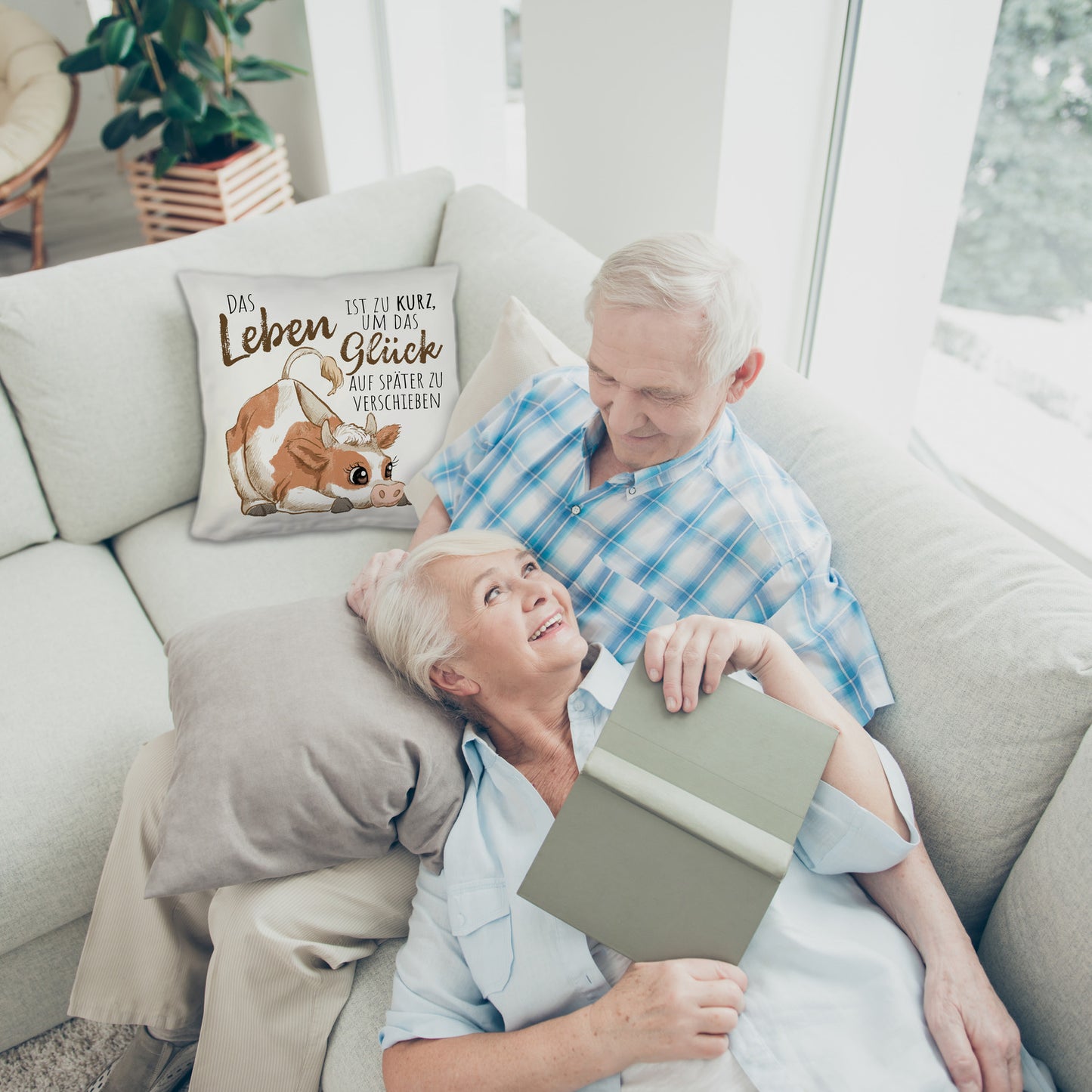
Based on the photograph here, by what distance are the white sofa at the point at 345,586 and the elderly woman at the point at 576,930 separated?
0.38 ft

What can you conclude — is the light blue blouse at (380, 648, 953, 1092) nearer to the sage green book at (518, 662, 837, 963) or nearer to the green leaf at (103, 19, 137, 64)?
the sage green book at (518, 662, 837, 963)

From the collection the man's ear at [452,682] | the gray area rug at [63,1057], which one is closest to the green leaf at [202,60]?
the man's ear at [452,682]

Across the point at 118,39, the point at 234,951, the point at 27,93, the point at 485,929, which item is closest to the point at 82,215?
the point at 27,93

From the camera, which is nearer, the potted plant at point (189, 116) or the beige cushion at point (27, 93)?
the potted plant at point (189, 116)

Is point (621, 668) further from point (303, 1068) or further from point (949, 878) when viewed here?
point (303, 1068)

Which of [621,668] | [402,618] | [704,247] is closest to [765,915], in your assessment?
[621,668]

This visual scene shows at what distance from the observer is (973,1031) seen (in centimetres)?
86

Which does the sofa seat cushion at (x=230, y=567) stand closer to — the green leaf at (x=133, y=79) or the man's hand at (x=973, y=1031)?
the man's hand at (x=973, y=1031)

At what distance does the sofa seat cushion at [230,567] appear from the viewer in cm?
161

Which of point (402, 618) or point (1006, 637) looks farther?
point (402, 618)

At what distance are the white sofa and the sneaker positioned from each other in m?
0.17

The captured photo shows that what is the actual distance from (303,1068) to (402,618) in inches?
21.4

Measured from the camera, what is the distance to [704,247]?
1.09 metres

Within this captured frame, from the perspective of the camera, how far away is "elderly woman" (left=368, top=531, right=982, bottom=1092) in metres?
0.85
